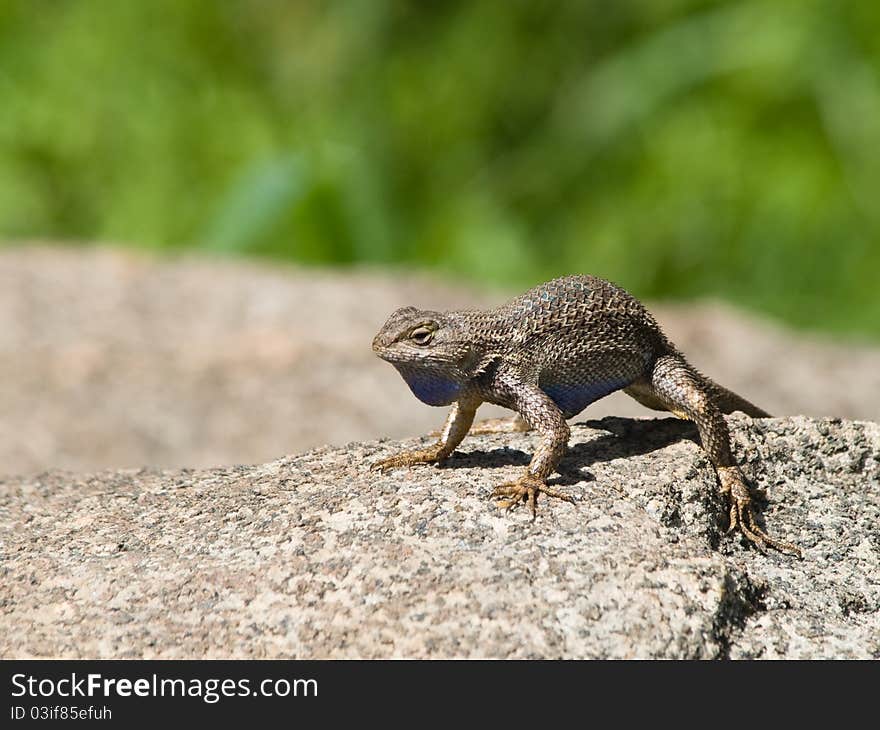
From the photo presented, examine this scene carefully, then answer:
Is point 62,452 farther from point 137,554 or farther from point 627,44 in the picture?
point 627,44

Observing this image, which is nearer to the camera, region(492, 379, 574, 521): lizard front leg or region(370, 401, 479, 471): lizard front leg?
region(492, 379, 574, 521): lizard front leg

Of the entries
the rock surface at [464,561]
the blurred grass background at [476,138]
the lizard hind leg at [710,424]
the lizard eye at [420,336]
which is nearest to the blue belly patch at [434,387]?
A: the lizard eye at [420,336]

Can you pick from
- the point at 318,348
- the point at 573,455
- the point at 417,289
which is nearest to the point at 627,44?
the point at 417,289

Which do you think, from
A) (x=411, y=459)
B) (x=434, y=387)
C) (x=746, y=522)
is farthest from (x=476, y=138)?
(x=746, y=522)

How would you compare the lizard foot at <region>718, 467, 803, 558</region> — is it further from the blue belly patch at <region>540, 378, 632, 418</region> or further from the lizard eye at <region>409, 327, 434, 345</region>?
the lizard eye at <region>409, 327, 434, 345</region>

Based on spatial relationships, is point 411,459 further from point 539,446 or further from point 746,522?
point 746,522

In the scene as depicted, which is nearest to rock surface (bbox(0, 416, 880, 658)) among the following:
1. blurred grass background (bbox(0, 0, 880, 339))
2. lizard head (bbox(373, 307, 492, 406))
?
lizard head (bbox(373, 307, 492, 406))

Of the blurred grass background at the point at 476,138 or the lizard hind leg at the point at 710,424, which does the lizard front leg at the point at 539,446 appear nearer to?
the lizard hind leg at the point at 710,424
